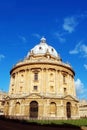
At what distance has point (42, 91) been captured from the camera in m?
55.7

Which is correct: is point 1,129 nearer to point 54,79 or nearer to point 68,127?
point 68,127

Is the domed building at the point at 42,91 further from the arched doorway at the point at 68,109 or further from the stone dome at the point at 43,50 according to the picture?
the stone dome at the point at 43,50

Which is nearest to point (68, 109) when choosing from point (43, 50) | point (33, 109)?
point (33, 109)

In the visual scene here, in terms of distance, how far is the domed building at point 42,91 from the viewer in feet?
176

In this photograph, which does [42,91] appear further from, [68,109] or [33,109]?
[68,109]

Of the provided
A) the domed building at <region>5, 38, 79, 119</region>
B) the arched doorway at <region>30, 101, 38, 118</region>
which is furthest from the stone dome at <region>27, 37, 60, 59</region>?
the arched doorway at <region>30, 101, 38, 118</region>

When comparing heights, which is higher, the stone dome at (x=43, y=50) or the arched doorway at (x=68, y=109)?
the stone dome at (x=43, y=50)

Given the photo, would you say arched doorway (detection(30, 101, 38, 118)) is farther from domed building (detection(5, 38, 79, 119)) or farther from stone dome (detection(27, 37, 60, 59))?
stone dome (detection(27, 37, 60, 59))

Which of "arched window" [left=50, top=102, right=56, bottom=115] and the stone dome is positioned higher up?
the stone dome

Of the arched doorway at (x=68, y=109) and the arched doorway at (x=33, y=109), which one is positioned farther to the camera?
the arched doorway at (x=68, y=109)

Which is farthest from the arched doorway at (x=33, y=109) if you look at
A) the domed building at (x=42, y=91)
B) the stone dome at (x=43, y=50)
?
the stone dome at (x=43, y=50)

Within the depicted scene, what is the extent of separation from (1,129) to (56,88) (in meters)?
35.6

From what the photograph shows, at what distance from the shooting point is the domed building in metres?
53.7

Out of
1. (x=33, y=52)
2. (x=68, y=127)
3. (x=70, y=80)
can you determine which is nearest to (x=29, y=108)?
(x=70, y=80)
